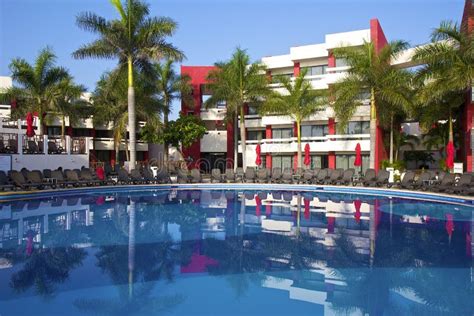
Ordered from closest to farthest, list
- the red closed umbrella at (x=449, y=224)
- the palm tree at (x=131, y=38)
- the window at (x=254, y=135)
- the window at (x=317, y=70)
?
the red closed umbrella at (x=449, y=224)
the palm tree at (x=131, y=38)
the window at (x=317, y=70)
the window at (x=254, y=135)

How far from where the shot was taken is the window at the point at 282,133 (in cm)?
3597

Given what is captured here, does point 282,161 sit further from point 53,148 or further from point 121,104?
point 53,148

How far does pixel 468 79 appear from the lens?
738 inches

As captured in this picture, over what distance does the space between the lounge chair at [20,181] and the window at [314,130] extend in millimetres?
21984

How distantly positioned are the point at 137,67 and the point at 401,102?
15.6m

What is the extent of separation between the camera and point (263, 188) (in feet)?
81.7

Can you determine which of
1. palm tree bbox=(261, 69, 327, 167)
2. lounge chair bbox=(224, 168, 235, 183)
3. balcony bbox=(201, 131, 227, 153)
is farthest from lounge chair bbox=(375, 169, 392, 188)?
balcony bbox=(201, 131, 227, 153)

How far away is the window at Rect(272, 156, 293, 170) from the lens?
35.7 meters

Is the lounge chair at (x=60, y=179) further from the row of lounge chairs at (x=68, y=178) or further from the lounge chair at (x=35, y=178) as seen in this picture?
the lounge chair at (x=35, y=178)

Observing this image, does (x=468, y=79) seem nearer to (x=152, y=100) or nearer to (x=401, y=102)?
(x=401, y=102)

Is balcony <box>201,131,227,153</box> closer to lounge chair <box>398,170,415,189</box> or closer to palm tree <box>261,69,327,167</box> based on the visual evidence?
palm tree <box>261,69,327,167</box>

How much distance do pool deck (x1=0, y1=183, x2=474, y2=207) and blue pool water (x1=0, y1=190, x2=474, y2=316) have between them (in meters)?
2.86

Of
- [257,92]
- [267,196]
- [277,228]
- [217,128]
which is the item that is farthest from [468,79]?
[217,128]

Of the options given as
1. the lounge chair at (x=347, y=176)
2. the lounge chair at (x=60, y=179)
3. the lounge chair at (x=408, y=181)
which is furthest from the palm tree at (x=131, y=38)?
the lounge chair at (x=408, y=181)
